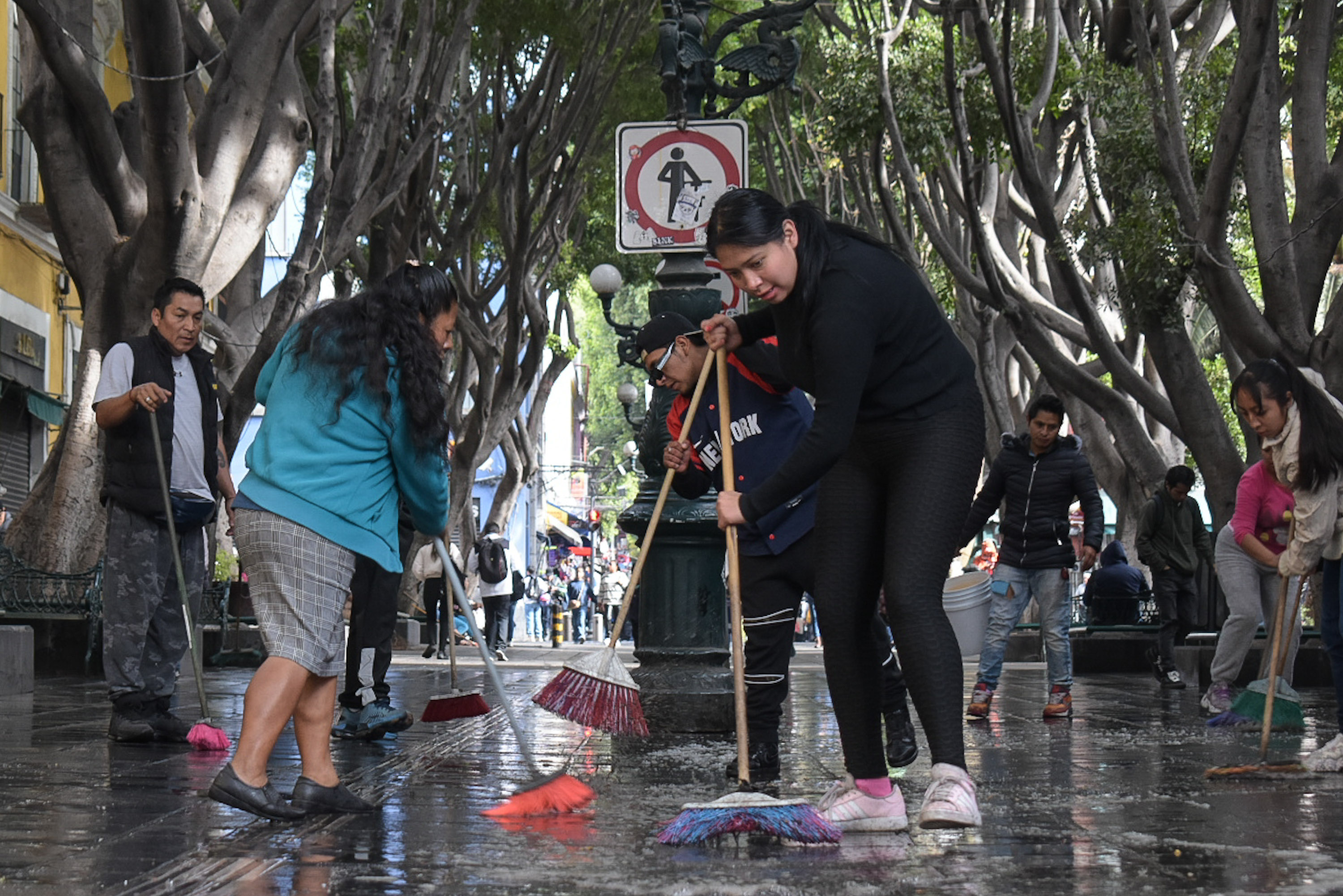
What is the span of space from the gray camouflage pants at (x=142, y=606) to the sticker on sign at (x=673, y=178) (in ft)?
8.57

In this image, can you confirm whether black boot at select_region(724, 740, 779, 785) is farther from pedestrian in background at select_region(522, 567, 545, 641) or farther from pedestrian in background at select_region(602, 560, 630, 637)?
pedestrian in background at select_region(522, 567, 545, 641)

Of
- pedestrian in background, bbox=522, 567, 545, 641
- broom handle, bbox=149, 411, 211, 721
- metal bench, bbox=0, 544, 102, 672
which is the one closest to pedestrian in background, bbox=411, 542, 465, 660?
metal bench, bbox=0, 544, 102, 672

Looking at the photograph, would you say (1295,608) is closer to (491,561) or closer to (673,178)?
(673,178)

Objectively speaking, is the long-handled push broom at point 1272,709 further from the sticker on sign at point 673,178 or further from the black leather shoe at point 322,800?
the sticker on sign at point 673,178

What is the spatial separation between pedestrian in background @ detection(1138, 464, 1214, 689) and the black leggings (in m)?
8.97

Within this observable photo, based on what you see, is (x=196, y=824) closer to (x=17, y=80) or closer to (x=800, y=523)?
(x=800, y=523)

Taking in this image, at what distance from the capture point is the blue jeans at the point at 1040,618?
884 centimetres

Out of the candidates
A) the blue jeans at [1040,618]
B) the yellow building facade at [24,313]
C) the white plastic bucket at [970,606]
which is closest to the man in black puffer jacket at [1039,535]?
the blue jeans at [1040,618]

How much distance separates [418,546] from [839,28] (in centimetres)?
776

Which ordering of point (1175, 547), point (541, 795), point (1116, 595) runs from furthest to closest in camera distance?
1. point (1116, 595)
2. point (1175, 547)
3. point (541, 795)

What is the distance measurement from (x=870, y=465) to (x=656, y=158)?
404 centimetres

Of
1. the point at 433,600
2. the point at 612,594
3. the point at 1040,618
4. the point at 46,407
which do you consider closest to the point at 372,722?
the point at 1040,618

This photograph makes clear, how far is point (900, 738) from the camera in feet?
19.0

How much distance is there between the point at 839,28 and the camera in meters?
18.7
